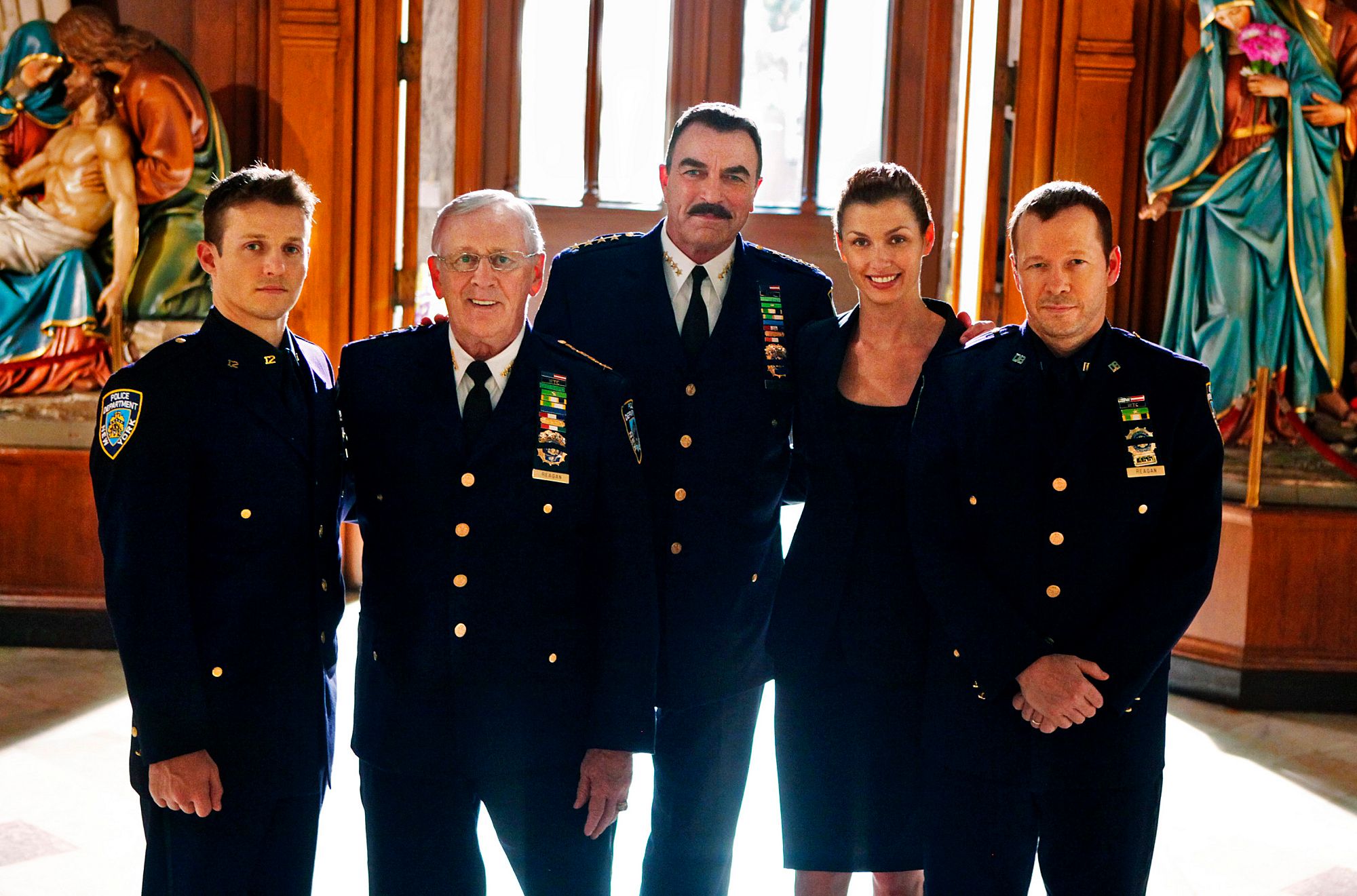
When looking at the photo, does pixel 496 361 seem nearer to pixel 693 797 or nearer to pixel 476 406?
pixel 476 406

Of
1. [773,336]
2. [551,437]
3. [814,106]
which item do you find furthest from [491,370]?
[814,106]

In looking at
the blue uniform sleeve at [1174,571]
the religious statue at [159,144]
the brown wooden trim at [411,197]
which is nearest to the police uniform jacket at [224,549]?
the blue uniform sleeve at [1174,571]

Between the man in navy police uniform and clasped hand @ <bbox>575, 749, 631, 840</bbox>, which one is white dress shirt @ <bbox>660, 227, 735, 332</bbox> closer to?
the man in navy police uniform

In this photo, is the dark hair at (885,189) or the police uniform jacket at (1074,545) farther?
the dark hair at (885,189)

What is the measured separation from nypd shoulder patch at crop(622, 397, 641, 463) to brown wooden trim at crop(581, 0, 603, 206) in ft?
13.2

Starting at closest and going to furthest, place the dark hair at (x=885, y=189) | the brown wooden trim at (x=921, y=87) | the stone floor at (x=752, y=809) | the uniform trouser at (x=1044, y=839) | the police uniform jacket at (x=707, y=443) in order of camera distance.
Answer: the uniform trouser at (x=1044, y=839), the dark hair at (x=885, y=189), the police uniform jacket at (x=707, y=443), the stone floor at (x=752, y=809), the brown wooden trim at (x=921, y=87)

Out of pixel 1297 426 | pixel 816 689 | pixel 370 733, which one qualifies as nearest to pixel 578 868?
pixel 370 733

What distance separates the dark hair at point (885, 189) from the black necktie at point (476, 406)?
69 cm

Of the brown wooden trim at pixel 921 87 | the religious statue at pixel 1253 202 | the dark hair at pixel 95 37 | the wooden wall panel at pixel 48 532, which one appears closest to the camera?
the religious statue at pixel 1253 202

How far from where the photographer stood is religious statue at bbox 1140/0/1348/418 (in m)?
4.31

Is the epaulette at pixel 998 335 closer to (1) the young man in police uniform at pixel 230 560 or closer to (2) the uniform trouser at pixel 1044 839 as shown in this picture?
(2) the uniform trouser at pixel 1044 839

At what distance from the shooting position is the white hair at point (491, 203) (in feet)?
6.39

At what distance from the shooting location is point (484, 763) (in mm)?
1882

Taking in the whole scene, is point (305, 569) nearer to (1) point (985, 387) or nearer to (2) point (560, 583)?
(2) point (560, 583)
